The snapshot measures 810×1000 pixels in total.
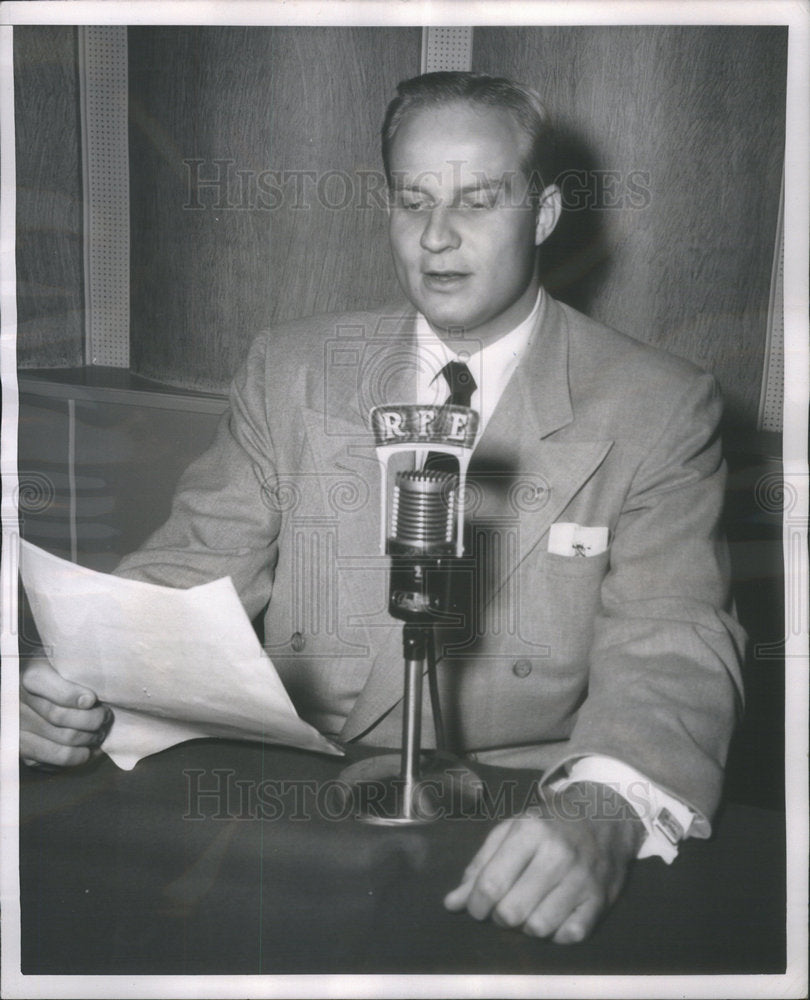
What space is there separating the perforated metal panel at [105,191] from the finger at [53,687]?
33cm

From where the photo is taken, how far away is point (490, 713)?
3.32ft

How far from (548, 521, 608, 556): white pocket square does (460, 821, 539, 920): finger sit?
0.26 m

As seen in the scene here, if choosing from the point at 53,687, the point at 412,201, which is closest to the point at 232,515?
the point at 53,687

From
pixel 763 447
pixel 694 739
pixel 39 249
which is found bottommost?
pixel 694 739

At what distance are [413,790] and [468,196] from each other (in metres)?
0.58

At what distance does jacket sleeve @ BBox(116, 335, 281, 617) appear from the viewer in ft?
3.43

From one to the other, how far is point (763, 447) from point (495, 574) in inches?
12.2

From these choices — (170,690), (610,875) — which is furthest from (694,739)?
(170,690)

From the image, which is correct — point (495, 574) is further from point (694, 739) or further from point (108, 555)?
point (108, 555)

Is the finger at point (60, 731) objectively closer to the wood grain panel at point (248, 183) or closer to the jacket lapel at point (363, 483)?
the jacket lapel at point (363, 483)

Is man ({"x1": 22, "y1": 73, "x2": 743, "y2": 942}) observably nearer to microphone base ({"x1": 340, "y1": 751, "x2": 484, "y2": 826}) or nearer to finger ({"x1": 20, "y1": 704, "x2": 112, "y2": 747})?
microphone base ({"x1": 340, "y1": 751, "x2": 484, "y2": 826})

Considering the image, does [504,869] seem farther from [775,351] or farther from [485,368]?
[775,351]

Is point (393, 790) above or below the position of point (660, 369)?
below

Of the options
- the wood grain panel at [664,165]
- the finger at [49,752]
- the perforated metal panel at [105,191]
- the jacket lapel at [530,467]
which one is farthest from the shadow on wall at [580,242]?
the finger at [49,752]
